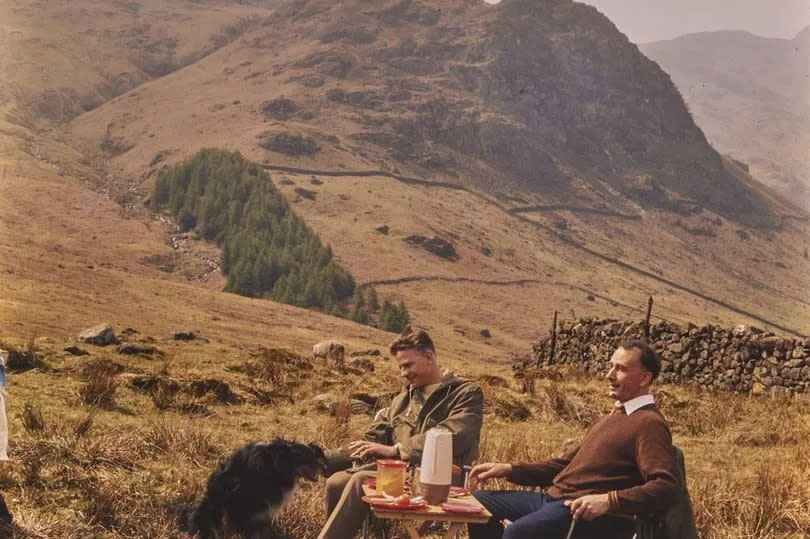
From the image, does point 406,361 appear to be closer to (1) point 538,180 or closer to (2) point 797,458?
(2) point 797,458

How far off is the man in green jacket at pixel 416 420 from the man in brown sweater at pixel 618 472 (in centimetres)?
54

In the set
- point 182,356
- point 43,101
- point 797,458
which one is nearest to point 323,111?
point 43,101

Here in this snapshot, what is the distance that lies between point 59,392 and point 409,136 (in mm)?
126195

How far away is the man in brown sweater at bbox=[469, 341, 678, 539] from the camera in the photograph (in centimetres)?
416

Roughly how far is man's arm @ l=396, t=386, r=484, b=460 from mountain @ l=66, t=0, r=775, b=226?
107 m

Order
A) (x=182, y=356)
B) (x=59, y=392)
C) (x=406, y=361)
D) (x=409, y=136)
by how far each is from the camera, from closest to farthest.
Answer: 1. (x=406, y=361)
2. (x=59, y=392)
3. (x=182, y=356)
4. (x=409, y=136)

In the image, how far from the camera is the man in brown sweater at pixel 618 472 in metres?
4.16

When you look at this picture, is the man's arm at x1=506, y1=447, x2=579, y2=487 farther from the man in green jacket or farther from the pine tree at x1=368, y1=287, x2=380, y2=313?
the pine tree at x1=368, y1=287, x2=380, y2=313

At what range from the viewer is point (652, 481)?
163 inches

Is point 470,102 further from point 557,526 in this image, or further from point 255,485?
point 557,526

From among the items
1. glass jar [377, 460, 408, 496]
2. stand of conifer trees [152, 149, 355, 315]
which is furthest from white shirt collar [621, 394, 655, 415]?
stand of conifer trees [152, 149, 355, 315]

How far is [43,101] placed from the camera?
142500 millimetres

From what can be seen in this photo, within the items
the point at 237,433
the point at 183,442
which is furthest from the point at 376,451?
the point at 237,433

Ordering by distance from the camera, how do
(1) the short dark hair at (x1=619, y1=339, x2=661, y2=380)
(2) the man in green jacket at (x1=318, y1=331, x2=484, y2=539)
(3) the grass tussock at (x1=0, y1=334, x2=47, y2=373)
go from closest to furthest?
(1) the short dark hair at (x1=619, y1=339, x2=661, y2=380) → (2) the man in green jacket at (x1=318, y1=331, x2=484, y2=539) → (3) the grass tussock at (x1=0, y1=334, x2=47, y2=373)
